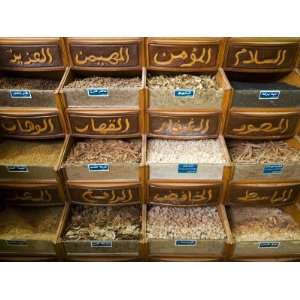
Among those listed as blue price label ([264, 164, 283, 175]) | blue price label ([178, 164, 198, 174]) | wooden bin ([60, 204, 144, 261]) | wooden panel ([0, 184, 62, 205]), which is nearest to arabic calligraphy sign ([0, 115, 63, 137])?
wooden panel ([0, 184, 62, 205])

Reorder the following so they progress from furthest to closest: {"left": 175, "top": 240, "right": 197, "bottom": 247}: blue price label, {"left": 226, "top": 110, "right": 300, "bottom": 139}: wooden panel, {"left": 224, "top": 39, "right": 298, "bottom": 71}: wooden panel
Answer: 1. {"left": 175, "top": 240, "right": 197, "bottom": 247}: blue price label
2. {"left": 226, "top": 110, "right": 300, "bottom": 139}: wooden panel
3. {"left": 224, "top": 39, "right": 298, "bottom": 71}: wooden panel

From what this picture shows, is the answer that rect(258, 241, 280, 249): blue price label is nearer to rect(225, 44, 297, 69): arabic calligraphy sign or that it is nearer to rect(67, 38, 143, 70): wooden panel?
rect(225, 44, 297, 69): arabic calligraphy sign

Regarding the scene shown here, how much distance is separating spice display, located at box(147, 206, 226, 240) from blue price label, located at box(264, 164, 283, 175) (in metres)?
0.47

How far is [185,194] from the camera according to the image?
195cm

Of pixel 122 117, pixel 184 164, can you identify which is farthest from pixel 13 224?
pixel 184 164

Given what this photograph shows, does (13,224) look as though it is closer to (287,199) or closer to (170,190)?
(170,190)

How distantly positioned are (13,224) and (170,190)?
1093 mm

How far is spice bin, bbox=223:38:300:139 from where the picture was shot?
1666 mm

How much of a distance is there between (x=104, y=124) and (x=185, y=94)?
54 cm

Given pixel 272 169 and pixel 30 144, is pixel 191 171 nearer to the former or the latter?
pixel 272 169

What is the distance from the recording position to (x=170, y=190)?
1921 millimetres

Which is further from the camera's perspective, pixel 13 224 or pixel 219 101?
pixel 13 224

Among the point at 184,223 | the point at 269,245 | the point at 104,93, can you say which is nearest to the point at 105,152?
the point at 104,93

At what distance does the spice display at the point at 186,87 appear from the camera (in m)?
1.69
